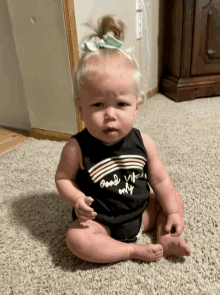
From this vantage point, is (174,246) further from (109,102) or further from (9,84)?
(9,84)

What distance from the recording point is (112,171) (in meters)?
0.65

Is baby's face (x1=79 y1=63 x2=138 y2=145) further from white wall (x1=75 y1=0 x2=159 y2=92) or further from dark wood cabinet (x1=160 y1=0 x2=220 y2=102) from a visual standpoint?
dark wood cabinet (x1=160 y1=0 x2=220 y2=102)

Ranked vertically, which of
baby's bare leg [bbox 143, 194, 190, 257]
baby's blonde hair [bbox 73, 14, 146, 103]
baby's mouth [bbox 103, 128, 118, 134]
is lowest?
baby's bare leg [bbox 143, 194, 190, 257]

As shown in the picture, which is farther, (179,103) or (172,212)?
(179,103)

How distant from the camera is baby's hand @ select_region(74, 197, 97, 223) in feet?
1.93

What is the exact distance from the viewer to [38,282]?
0.59 metres

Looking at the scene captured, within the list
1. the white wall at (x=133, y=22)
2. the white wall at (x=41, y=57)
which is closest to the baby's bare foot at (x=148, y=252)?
the white wall at (x=41, y=57)

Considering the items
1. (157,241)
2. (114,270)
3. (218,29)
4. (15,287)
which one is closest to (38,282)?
(15,287)

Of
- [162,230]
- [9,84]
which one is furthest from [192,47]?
[162,230]

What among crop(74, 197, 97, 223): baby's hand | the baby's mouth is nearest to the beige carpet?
crop(74, 197, 97, 223): baby's hand

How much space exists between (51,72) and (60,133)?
278 millimetres

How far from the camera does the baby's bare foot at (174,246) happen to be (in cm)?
61

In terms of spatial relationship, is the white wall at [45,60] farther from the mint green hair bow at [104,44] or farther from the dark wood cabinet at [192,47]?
the dark wood cabinet at [192,47]

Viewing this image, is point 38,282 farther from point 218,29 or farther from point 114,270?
point 218,29
